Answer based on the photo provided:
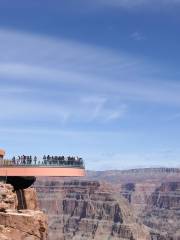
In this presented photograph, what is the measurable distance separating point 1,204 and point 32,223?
7.93ft

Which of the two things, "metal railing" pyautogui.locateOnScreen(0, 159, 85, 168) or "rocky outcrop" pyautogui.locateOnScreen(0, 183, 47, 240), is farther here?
"metal railing" pyautogui.locateOnScreen(0, 159, 85, 168)

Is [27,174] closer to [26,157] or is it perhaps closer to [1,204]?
[26,157]

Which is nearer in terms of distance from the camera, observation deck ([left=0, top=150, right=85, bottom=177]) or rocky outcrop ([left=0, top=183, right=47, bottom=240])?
rocky outcrop ([left=0, top=183, right=47, bottom=240])

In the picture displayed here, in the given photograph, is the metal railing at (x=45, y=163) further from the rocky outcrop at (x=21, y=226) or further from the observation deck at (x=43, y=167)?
→ the rocky outcrop at (x=21, y=226)

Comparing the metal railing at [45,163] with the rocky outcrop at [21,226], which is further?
the metal railing at [45,163]

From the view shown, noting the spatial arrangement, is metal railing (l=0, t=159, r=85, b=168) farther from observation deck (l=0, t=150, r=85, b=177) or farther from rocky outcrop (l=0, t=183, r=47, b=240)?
rocky outcrop (l=0, t=183, r=47, b=240)

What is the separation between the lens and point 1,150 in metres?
42.2

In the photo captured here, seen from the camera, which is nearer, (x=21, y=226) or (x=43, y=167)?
(x=21, y=226)

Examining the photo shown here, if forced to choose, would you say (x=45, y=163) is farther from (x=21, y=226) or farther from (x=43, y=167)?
(x=21, y=226)

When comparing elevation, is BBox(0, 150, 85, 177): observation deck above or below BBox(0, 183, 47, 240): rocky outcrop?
above

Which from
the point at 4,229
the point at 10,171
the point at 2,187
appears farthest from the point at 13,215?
the point at 10,171

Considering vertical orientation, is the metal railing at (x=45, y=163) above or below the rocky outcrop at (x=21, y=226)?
above

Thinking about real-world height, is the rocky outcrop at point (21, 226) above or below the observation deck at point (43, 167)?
below

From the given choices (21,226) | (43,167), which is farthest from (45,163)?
(21,226)
